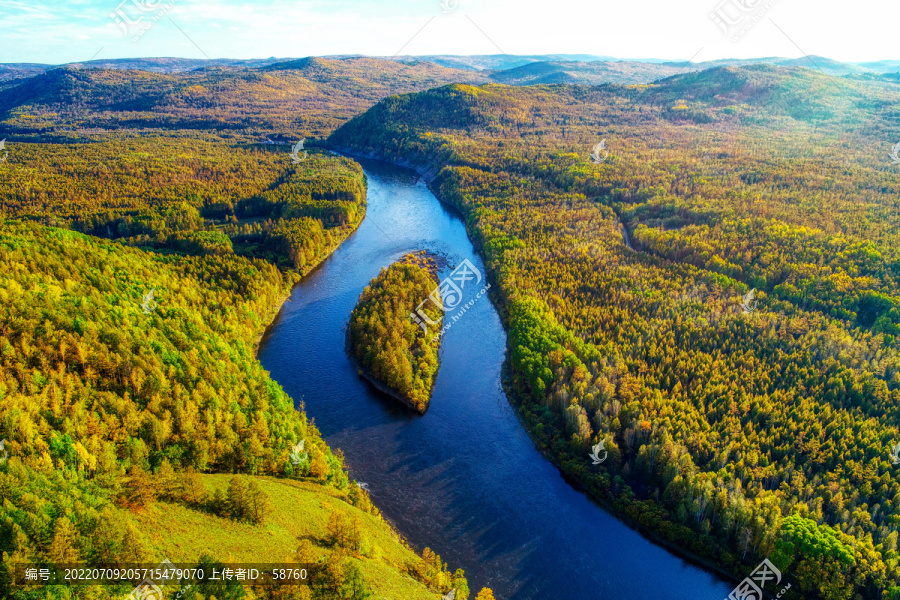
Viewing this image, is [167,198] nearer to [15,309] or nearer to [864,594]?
[15,309]

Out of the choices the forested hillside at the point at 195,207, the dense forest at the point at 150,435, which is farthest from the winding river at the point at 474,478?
the forested hillside at the point at 195,207

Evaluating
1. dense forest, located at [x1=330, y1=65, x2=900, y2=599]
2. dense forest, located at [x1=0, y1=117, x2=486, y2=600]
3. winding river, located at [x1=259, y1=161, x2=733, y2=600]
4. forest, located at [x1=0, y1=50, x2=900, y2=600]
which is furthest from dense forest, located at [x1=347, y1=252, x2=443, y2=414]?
dense forest, located at [x1=0, y1=117, x2=486, y2=600]

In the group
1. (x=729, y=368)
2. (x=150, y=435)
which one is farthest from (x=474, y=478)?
(x=729, y=368)

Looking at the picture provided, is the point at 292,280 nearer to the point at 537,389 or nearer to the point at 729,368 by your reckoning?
the point at 537,389

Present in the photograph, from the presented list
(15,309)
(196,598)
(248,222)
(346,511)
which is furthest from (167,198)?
(196,598)

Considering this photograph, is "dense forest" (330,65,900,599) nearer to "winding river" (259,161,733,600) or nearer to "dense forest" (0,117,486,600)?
"winding river" (259,161,733,600)

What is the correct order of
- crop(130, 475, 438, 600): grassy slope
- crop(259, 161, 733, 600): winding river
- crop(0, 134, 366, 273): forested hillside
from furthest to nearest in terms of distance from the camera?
crop(0, 134, 366, 273): forested hillside < crop(259, 161, 733, 600): winding river < crop(130, 475, 438, 600): grassy slope
